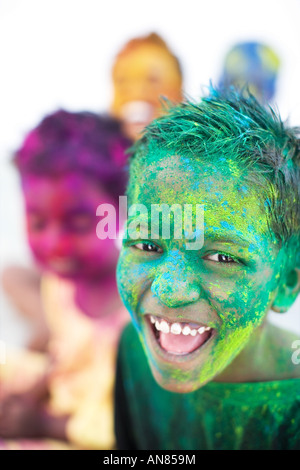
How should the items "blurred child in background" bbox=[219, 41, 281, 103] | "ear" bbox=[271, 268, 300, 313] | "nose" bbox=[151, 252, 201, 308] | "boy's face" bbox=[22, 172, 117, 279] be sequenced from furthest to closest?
"blurred child in background" bbox=[219, 41, 281, 103], "boy's face" bbox=[22, 172, 117, 279], "ear" bbox=[271, 268, 300, 313], "nose" bbox=[151, 252, 201, 308]

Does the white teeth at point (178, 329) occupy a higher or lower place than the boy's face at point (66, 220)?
lower

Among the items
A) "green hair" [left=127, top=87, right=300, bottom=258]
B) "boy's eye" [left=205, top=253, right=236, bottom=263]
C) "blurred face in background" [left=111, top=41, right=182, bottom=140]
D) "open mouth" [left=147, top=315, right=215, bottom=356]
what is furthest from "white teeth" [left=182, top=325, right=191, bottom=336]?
"blurred face in background" [left=111, top=41, right=182, bottom=140]

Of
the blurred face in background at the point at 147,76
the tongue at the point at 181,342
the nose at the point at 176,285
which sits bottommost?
the tongue at the point at 181,342

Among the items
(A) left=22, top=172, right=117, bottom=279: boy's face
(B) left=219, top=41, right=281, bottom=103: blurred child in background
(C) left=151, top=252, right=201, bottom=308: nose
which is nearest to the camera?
(C) left=151, top=252, right=201, bottom=308: nose

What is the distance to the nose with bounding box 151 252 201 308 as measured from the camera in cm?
77

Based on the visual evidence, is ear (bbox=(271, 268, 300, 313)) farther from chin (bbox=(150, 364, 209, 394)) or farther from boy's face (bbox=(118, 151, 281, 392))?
chin (bbox=(150, 364, 209, 394))

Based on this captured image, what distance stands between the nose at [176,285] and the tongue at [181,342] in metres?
0.12

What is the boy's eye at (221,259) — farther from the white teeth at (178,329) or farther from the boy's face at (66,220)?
the boy's face at (66,220)

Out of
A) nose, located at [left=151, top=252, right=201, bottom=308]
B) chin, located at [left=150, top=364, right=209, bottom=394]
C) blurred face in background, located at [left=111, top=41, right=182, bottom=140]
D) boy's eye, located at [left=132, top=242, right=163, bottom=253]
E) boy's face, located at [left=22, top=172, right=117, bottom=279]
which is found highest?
blurred face in background, located at [left=111, top=41, right=182, bottom=140]

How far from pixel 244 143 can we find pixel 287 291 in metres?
0.34

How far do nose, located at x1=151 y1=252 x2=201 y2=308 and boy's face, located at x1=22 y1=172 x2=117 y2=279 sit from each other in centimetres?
96

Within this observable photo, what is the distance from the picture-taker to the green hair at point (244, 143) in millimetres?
797

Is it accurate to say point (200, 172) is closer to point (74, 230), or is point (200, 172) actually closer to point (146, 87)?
point (74, 230)

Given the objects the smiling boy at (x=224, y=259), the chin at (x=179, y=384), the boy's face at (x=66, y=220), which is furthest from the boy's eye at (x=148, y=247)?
the boy's face at (x=66, y=220)
